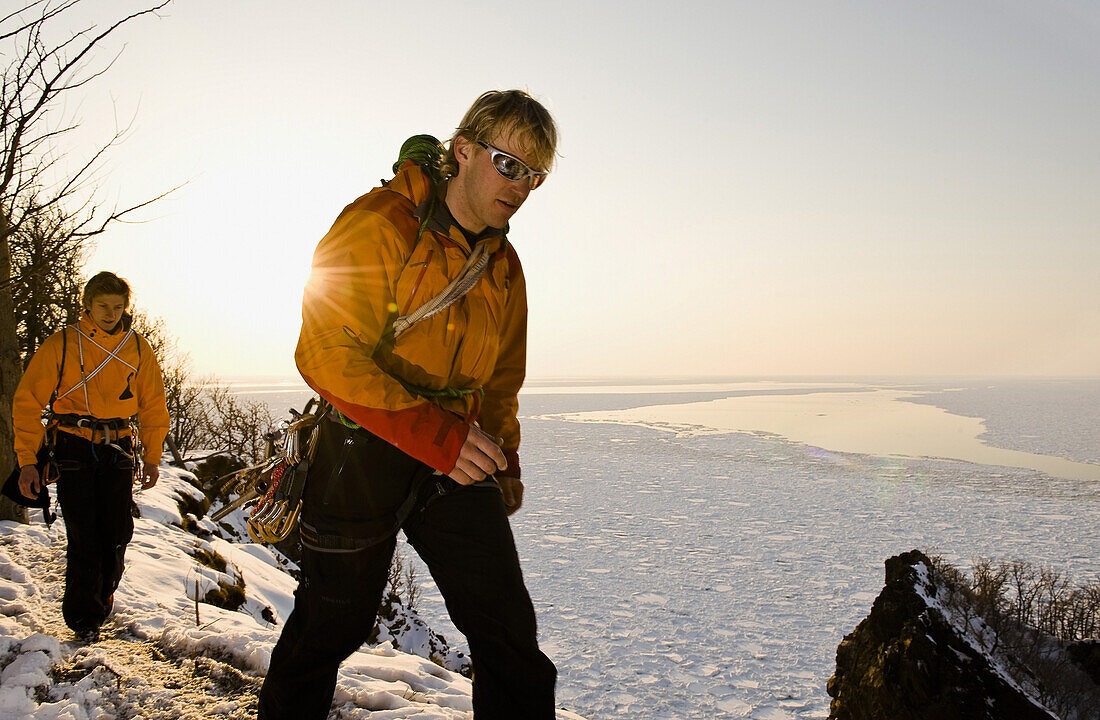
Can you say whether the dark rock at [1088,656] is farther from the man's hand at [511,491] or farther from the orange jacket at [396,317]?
the orange jacket at [396,317]

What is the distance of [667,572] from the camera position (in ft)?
36.3

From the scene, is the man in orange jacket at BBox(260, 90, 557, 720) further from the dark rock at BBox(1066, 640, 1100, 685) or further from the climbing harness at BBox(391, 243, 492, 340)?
the dark rock at BBox(1066, 640, 1100, 685)

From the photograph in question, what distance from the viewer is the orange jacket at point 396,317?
4.75 ft

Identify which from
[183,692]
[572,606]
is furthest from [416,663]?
[572,606]

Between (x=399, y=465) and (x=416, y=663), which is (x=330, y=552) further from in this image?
(x=416, y=663)

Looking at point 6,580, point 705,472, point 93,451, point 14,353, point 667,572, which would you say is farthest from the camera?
point 705,472

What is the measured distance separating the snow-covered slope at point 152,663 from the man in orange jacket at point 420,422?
129cm

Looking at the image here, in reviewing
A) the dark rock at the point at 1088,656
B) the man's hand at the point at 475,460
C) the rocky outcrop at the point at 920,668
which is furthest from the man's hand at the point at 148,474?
the dark rock at the point at 1088,656

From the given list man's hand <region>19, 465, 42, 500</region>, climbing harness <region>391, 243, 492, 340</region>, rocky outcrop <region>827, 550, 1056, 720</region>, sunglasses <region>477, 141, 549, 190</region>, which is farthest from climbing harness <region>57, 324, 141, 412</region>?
rocky outcrop <region>827, 550, 1056, 720</region>

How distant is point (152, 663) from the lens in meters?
3.03

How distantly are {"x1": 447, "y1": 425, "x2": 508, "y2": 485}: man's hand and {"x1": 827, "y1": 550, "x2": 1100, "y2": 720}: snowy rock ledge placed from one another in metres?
3.09

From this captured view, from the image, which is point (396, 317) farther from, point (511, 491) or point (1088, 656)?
point (1088, 656)

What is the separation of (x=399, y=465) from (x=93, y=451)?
2407mm

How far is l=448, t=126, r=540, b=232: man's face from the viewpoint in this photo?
5.64ft
